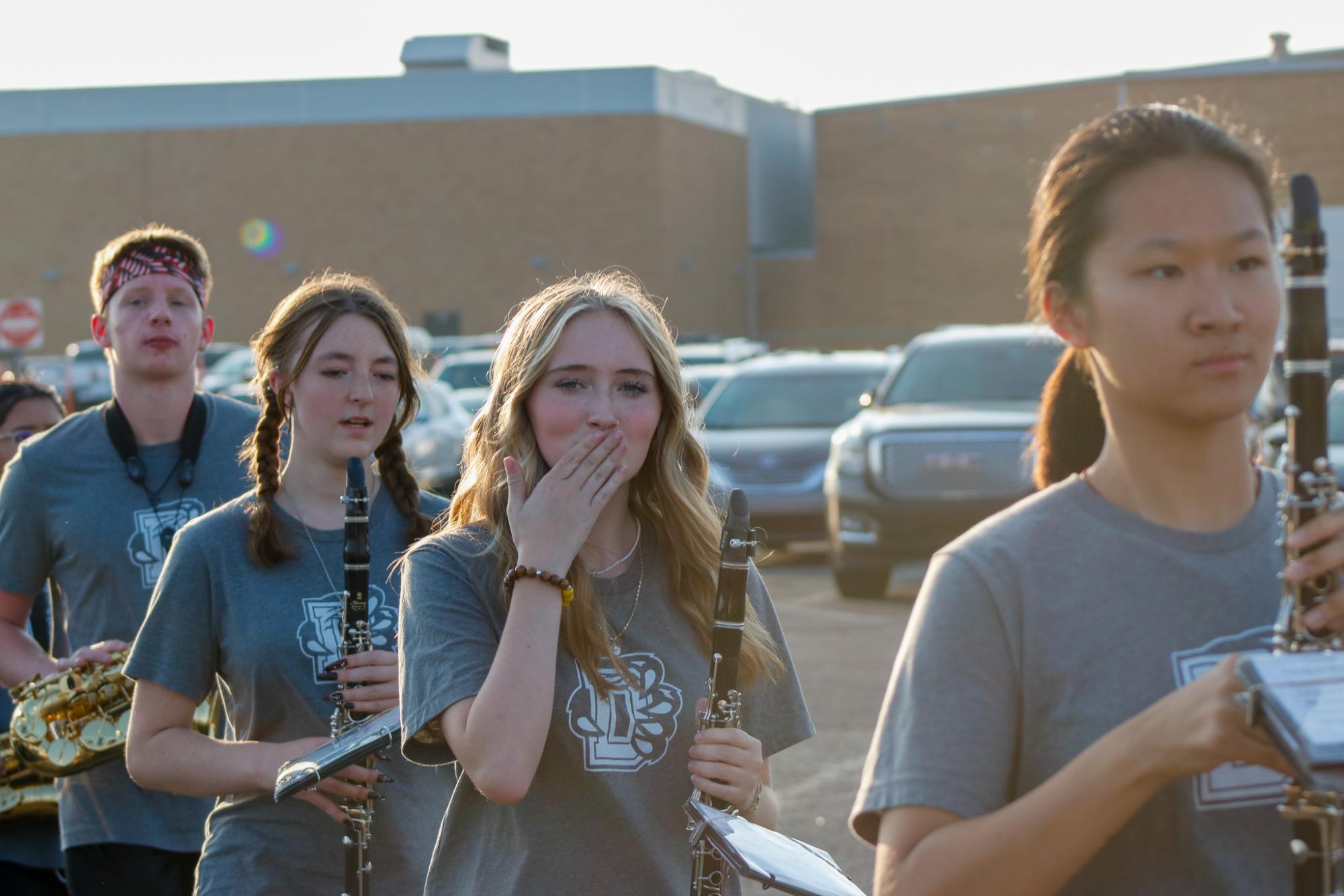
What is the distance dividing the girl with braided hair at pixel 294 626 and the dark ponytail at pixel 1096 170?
5.78ft

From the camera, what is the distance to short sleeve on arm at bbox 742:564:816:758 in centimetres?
308

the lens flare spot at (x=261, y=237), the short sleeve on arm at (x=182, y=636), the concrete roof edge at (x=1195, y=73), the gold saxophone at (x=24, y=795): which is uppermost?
the concrete roof edge at (x=1195, y=73)

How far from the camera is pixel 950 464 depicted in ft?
42.3

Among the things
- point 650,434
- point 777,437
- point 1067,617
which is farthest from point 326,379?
point 777,437

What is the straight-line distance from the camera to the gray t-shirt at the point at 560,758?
2814 millimetres

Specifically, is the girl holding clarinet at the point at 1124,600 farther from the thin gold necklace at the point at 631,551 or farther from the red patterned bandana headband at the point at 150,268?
the red patterned bandana headband at the point at 150,268

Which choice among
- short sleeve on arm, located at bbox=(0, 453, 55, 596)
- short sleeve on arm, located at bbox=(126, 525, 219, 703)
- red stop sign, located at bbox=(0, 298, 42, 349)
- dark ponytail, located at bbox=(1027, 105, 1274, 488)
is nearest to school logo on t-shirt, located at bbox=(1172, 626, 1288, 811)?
dark ponytail, located at bbox=(1027, 105, 1274, 488)

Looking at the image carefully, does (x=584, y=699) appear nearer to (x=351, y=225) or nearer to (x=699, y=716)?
(x=699, y=716)

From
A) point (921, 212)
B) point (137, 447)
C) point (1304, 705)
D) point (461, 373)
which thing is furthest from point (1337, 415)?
point (921, 212)

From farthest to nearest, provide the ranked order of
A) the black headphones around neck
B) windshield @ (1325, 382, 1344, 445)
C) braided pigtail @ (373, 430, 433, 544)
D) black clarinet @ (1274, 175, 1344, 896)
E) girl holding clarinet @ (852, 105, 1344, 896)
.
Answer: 1. windshield @ (1325, 382, 1344, 445)
2. the black headphones around neck
3. braided pigtail @ (373, 430, 433, 544)
4. girl holding clarinet @ (852, 105, 1344, 896)
5. black clarinet @ (1274, 175, 1344, 896)

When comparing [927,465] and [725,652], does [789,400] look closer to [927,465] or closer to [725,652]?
[927,465]

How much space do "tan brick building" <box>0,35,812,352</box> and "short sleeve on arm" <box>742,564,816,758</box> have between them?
42.3 m

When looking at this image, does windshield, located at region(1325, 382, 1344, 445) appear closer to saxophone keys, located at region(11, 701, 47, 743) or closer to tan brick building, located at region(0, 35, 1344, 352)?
saxophone keys, located at region(11, 701, 47, 743)

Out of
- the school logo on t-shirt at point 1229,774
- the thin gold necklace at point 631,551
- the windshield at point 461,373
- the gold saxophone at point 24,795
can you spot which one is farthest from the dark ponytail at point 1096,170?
the windshield at point 461,373
